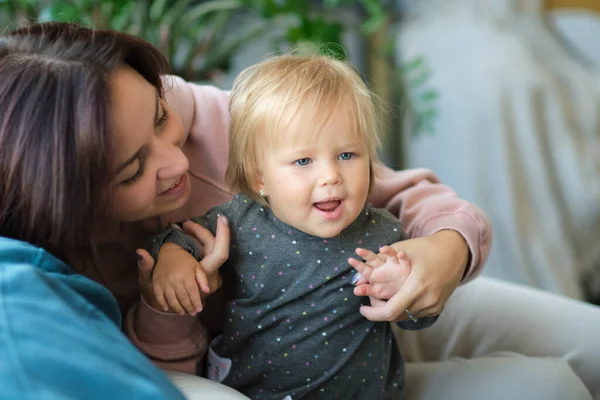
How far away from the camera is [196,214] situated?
1.04 meters

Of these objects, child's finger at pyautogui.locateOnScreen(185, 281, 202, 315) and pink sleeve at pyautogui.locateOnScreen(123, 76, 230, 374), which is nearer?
child's finger at pyautogui.locateOnScreen(185, 281, 202, 315)

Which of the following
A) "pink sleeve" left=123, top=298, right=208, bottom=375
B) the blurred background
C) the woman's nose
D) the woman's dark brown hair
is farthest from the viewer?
the blurred background

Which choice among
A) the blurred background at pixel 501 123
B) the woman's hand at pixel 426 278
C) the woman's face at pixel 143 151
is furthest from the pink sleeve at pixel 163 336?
the blurred background at pixel 501 123

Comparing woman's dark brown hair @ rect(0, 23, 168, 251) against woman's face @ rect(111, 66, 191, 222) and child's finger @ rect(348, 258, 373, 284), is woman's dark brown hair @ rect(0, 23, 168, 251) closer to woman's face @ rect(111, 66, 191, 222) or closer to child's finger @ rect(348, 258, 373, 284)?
woman's face @ rect(111, 66, 191, 222)

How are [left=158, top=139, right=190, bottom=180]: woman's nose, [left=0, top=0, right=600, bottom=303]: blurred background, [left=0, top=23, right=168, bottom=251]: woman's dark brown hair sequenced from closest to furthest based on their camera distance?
1. [left=0, top=23, right=168, bottom=251]: woman's dark brown hair
2. [left=158, top=139, right=190, bottom=180]: woman's nose
3. [left=0, top=0, right=600, bottom=303]: blurred background

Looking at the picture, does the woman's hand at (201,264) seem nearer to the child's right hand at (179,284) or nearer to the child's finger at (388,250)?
the child's right hand at (179,284)

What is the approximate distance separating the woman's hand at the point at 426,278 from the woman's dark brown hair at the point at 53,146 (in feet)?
1.15

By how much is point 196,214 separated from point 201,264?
185 mm

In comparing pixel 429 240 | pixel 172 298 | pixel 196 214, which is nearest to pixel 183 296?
pixel 172 298

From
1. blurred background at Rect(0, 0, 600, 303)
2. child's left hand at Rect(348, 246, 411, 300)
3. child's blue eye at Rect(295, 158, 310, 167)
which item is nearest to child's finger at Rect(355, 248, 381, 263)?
child's left hand at Rect(348, 246, 411, 300)

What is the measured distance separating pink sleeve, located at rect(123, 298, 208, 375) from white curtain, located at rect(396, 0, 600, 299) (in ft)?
4.62

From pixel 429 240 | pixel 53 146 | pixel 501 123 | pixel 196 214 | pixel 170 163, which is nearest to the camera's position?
pixel 53 146

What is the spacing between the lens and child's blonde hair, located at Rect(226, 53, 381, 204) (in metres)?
0.84

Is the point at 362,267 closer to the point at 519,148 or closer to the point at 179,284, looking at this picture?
the point at 179,284
